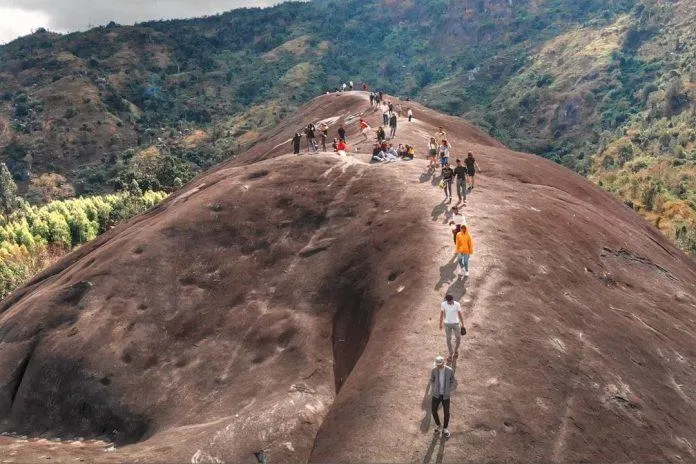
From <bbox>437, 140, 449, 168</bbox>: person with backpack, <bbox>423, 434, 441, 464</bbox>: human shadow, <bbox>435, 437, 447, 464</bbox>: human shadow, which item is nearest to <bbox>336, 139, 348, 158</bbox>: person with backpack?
<bbox>437, 140, 449, 168</bbox>: person with backpack

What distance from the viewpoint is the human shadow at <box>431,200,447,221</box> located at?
2580cm

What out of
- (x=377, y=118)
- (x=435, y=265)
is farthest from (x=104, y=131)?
(x=435, y=265)

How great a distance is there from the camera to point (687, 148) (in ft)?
308

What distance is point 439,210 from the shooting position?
26.4 meters

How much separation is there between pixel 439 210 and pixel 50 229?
2368 inches

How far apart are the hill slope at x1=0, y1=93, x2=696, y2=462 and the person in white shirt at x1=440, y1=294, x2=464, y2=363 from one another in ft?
1.82

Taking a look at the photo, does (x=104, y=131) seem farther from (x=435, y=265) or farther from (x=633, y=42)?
(x=435, y=265)

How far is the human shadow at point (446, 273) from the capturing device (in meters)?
20.6

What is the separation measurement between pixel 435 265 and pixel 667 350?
8435mm

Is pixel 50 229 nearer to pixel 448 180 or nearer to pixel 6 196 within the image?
pixel 6 196

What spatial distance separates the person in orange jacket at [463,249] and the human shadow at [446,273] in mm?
465

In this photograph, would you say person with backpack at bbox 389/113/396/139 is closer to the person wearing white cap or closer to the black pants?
the person wearing white cap

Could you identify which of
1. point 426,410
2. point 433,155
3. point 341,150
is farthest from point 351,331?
point 341,150

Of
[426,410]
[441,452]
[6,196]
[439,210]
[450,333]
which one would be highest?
[439,210]
